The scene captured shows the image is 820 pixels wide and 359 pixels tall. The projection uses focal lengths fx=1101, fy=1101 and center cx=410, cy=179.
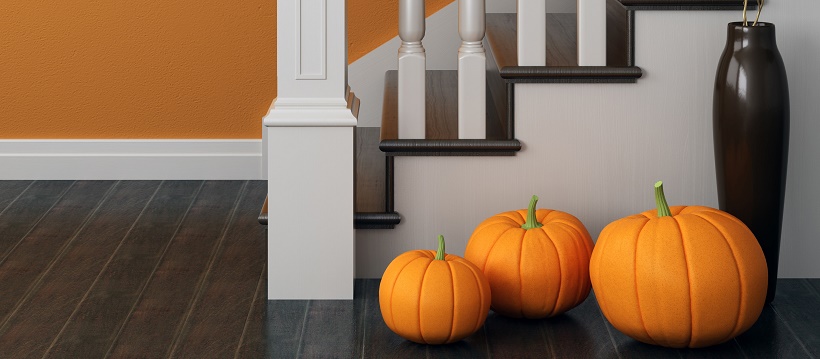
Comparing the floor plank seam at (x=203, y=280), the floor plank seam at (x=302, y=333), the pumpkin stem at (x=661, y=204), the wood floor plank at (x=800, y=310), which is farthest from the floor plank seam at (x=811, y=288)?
the floor plank seam at (x=203, y=280)

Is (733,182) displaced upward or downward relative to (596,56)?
downward

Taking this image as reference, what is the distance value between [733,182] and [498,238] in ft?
1.55

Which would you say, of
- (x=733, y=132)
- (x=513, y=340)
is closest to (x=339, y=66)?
(x=513, y=340)

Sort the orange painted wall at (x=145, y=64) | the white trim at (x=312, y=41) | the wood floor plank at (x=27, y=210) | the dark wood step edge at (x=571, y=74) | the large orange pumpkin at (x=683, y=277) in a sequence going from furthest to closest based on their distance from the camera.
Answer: the orange painted wall at (x=145, y=64)
the wood floor plank at (x=27, y=210)
the dark wood step edge at (x=571, y=74)
the white trim at (x=312, y=41)
the large orange pumpkin at (x=683, y=277)

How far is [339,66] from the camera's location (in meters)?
2.15

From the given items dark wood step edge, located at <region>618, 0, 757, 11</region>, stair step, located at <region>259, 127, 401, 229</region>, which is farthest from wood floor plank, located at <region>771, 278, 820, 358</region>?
stair step, located at <region>259, 127, 401, 229</region>

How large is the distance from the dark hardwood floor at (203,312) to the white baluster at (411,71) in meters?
0.35

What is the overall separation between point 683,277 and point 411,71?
0.73m

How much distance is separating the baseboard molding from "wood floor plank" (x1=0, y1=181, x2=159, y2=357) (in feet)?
0.36

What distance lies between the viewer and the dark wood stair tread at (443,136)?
2277 millimetres

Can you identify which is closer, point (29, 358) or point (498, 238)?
point (29, 358)

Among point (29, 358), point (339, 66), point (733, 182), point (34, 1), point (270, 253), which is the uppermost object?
point (34, 1)

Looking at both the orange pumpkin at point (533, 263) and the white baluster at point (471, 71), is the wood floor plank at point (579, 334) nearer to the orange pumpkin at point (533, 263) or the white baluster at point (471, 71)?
the orange pumpkin at point (533, 263)

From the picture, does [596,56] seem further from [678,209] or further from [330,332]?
[330,332]
